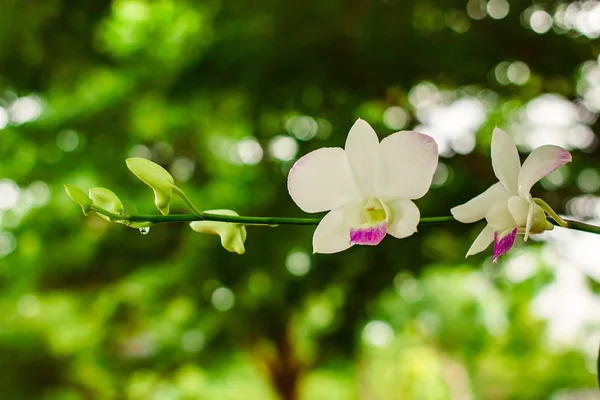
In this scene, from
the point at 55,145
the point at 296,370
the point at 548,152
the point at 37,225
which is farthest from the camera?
the point at 296,370

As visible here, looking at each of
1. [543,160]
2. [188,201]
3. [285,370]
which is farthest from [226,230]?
[285,370]

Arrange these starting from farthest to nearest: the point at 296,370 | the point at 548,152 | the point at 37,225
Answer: the point at 296,370 < the point at 37,225 < the point at 548,152

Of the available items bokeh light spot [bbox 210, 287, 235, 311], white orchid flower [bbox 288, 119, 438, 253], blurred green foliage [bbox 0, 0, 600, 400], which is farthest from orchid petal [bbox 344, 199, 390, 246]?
bokeh light spot [bbox 210, 287, 235, 311]

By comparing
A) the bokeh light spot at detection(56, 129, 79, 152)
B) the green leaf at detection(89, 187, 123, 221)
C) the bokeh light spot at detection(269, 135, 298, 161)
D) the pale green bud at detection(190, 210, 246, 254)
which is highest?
the bokeh light spot at detection(56, 129, 79, 152)

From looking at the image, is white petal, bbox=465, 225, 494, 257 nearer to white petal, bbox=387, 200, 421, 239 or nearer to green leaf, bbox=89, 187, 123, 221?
white petal, bbox=387, 200, 421, 239

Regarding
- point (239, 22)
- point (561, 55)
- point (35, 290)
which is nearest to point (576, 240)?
point (561, 55)

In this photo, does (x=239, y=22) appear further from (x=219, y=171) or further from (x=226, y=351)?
(x=226, y=351)

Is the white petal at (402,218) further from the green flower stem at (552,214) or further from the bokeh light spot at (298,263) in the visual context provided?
the bokeh light spot at (298,263)
